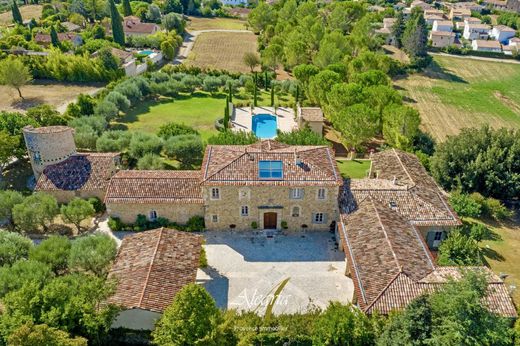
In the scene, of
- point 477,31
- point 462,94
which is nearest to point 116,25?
point 462,94

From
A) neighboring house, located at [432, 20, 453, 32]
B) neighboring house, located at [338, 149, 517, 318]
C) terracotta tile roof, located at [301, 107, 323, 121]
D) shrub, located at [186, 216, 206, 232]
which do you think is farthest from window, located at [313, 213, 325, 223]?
neighboring house, located at [432, 20, 453, 32]

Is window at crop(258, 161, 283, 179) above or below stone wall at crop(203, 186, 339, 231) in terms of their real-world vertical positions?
above

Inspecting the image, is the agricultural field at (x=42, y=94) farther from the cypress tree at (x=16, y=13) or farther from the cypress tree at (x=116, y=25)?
the cypress tree at (x=16, y=13)

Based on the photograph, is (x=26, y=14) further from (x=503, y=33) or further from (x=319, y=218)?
(x=503, y=33)

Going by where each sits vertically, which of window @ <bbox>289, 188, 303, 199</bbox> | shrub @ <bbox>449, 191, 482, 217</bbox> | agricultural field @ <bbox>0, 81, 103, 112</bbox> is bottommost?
agricultural field @ <bbox>0, 81, 103, 112</bbox>

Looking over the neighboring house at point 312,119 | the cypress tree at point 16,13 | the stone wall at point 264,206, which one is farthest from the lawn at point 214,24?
the stone wall at point 264,206

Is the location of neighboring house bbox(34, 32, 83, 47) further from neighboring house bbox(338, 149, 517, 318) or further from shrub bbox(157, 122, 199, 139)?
neighboring house bbox(338, 149, 517, 318)

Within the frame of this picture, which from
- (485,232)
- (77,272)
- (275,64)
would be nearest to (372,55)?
(275,64)
